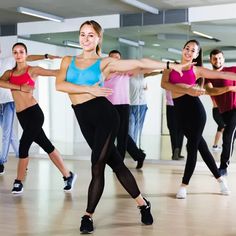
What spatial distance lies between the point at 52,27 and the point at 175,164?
316 centimetres

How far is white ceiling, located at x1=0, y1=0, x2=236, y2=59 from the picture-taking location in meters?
6.72

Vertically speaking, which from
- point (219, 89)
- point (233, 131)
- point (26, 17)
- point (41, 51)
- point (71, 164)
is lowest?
point (71, 164)

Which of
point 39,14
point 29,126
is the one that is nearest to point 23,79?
point 29,126

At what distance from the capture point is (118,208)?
155 inches

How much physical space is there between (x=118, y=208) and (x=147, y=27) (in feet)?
13.0

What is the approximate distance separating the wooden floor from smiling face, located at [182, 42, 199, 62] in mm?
1272

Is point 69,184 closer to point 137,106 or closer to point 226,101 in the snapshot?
point 226,101

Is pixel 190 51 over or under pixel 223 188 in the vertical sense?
over

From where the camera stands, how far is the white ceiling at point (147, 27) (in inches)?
265

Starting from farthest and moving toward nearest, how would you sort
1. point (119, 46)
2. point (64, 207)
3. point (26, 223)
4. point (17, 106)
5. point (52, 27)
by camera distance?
point (52, 27) → point (119, 46) → point (17, 106) → point (64, 207) → point (26, 223)

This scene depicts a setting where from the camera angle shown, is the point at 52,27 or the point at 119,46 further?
the point at 52,27

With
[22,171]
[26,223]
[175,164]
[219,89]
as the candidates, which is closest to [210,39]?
[175,164]

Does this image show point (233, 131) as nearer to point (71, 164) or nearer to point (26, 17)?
point (71, 164)

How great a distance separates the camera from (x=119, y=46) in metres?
7.48
